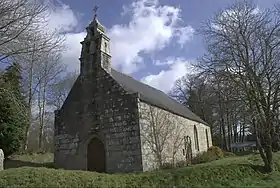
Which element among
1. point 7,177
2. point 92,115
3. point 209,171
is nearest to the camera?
point 7,177

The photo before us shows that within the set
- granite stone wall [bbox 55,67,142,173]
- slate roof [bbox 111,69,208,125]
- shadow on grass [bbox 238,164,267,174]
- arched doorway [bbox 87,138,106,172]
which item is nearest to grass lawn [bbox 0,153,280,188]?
shadow on grass [bbox 238,164,267,174]

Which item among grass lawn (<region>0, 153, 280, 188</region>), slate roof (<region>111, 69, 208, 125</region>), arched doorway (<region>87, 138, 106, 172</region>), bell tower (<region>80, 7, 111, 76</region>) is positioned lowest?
grass lawn (<region>0, 153, 280, 188</region>)

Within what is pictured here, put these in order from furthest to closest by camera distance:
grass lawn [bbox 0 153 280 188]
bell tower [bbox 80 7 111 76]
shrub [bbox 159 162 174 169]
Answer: bell tower [bbox 80 7 111 76], shrub [bbox 159 162 174 169], grass lawn [bbox 0 153 280 188]

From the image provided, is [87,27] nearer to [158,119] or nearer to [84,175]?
[158,119]

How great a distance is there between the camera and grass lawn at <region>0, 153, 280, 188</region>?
1086 centimetres

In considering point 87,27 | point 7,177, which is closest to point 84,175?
point 7,177

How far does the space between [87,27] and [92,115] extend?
6.54 metres

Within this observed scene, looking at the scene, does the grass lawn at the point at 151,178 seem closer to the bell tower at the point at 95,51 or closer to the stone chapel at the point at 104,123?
the stone chapel at the point at 104,123

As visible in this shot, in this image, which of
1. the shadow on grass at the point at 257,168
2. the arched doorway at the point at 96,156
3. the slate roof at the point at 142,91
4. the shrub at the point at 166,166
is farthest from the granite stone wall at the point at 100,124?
the shadow on grass at the point at 257,168

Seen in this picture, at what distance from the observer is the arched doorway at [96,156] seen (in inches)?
712

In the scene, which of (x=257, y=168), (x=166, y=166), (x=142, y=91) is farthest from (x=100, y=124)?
(x=257, y=168)

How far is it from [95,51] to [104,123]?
513 cm

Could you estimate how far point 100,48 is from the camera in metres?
19.5

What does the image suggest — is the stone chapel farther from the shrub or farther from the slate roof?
the shrub
